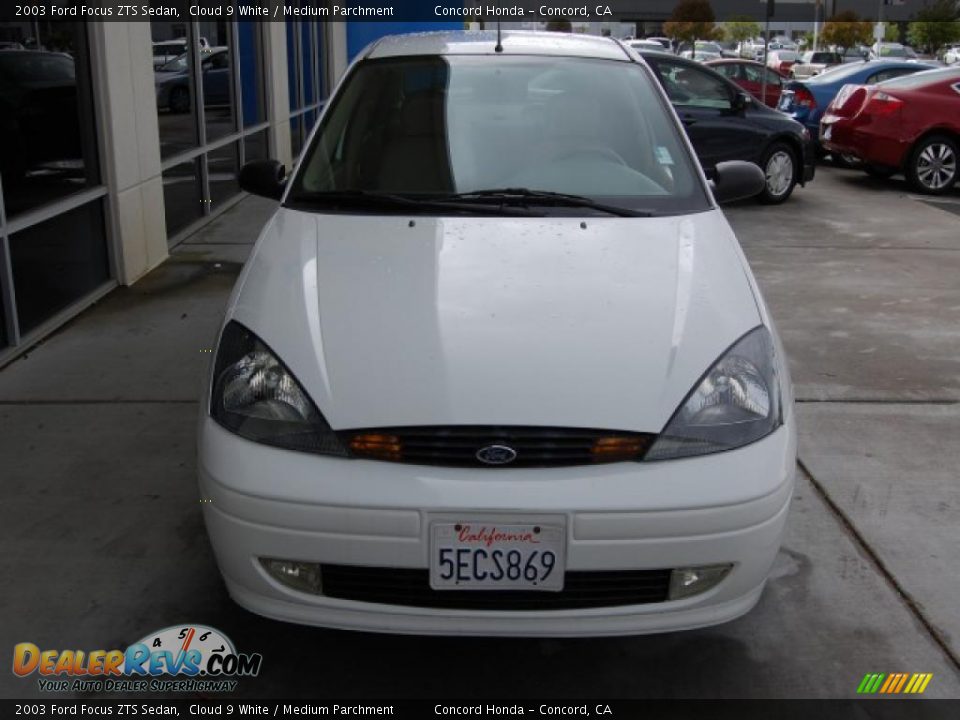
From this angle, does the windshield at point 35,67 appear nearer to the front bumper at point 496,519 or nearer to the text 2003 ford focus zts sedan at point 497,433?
the text 2003 ford focus zts sedan at point 497,433

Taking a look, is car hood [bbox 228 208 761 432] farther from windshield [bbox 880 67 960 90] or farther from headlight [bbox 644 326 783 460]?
windshield [bbox 880 67 960 90]

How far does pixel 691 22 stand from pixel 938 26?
17.2m

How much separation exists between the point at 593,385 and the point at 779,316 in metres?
4.32

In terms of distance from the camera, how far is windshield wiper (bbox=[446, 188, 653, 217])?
368 centimetres

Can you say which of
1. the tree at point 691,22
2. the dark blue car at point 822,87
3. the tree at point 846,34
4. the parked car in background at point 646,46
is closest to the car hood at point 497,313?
the parked car in background at point 646,46

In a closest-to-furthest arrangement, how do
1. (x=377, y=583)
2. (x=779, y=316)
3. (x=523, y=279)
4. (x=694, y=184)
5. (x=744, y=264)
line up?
1. (x=377, y=583)
2. (x=523, y=279)
3. (x=744, y=264)
4. (x=694, y=184)
5. (x=779, y=316)

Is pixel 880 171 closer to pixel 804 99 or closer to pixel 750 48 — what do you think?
pixel 804 99

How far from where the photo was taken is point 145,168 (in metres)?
7.46

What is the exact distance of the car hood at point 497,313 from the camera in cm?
269

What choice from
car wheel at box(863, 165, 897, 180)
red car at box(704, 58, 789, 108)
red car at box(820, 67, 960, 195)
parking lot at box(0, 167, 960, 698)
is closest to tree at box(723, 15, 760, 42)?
red car at box(704, 58, 789, 108)

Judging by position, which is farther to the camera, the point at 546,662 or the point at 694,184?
the point at 694,184

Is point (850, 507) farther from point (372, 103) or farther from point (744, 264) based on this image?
point (372, 103)

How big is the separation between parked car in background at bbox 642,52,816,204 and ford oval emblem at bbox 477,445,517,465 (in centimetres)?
896

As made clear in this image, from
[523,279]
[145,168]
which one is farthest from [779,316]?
[145,168]
